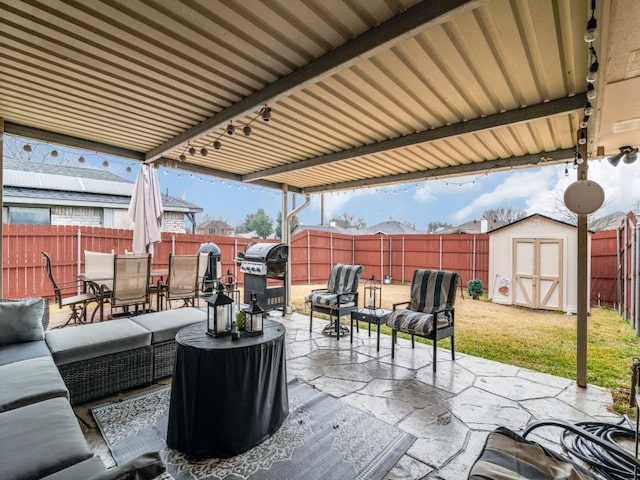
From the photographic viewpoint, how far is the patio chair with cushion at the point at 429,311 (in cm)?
378

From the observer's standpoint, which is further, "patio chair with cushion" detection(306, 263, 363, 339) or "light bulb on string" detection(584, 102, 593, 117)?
"patio chair with cushion" detection(306, 263, 363, 339)

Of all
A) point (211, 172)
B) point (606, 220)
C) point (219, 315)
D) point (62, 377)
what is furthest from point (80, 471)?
point (606, 220)

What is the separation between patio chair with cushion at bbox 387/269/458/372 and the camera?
3783mm

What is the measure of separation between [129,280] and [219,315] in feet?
9.69

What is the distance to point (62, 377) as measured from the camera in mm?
2670

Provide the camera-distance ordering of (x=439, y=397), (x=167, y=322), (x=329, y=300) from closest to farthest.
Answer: (x=439, y=397)
(x=167, y=322)
(x=329, y=300)

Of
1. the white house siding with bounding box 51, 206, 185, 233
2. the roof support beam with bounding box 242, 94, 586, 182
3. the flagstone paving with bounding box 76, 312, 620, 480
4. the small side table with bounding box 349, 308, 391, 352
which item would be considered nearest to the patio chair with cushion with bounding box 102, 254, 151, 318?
the flagstone paving with bounding box 76, 312, 620, 480

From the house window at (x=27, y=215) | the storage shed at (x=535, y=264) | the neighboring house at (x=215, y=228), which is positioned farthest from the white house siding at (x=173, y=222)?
the neighboring house at (x=215, y=228)

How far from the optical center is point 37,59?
2.44 meters

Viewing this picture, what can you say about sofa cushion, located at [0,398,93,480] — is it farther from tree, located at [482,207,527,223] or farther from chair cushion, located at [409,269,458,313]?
tree, located at [482,207,527,223]

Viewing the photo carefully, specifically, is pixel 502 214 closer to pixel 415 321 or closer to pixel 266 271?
pixel 266 271

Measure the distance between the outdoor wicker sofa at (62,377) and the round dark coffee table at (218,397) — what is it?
642 mm

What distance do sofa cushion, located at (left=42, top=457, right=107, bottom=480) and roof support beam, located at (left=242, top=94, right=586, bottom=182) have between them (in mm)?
3949

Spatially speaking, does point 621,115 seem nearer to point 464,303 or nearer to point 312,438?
point 312,438
